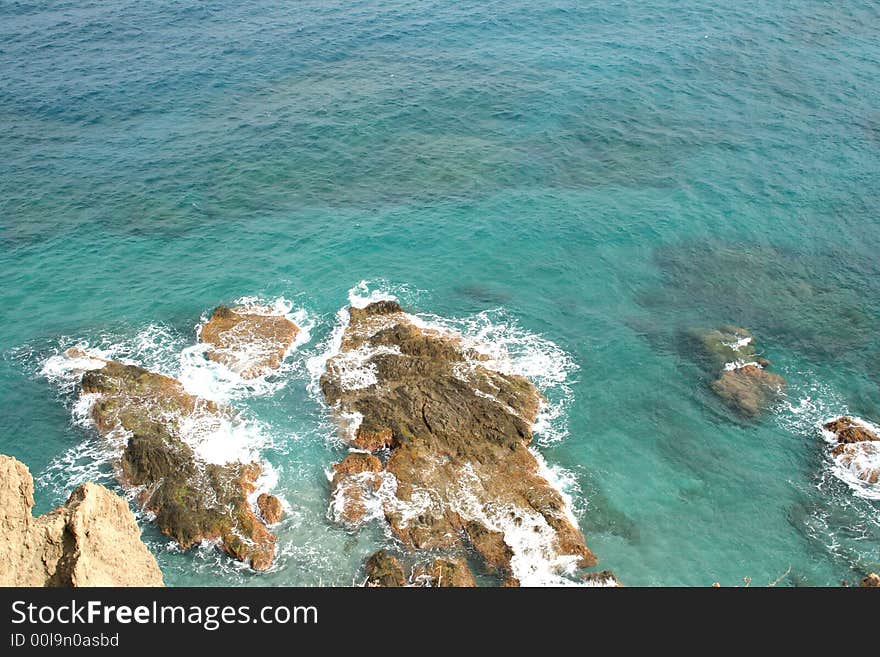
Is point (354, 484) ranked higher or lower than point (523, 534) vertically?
lower

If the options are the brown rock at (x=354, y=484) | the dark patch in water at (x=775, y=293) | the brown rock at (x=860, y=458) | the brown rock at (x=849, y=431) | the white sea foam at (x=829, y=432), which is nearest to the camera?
the brown rock at (x=354, y=484)

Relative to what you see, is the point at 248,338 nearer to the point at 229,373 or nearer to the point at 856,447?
the point at 229,373

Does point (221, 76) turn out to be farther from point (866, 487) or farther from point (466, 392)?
point (866, 487)

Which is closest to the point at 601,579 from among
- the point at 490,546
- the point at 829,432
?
the point at 490,546

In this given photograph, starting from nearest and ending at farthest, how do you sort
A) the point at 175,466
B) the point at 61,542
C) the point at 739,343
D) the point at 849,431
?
the point at 61,542, the point at 175,466, the point at 849,431, the point at 739,343

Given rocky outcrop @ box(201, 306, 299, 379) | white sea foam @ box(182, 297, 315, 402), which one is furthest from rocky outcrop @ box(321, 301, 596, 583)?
rocky outcrop @ box(201, 306, 299, 379)

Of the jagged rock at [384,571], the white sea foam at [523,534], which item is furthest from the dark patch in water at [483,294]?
the jagged rock at [384,571]

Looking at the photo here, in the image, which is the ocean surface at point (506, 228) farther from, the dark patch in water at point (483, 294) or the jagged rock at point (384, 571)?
the jagged rock at point (384, 571)
